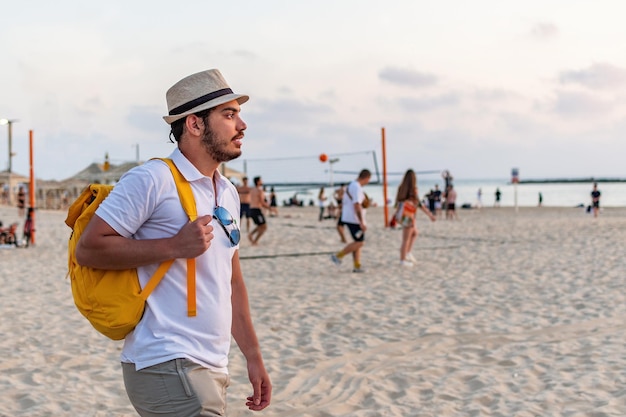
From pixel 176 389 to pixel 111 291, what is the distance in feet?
0.98

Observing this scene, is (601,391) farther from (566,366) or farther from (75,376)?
(75,376)

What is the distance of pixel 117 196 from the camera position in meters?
1.78

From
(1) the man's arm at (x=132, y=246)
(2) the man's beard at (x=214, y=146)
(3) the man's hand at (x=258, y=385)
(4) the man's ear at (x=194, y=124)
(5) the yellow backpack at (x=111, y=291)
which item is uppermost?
(4) the man's ear at (x=194, y=124)

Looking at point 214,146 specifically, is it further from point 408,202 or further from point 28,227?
point 28,227

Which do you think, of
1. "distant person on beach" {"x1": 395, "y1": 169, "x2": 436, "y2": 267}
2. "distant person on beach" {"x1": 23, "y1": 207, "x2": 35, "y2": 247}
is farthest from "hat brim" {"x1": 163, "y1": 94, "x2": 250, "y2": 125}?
"distant person on beach" {"x1": 23, "y1": 207, "x2": 35, "y2": 247}

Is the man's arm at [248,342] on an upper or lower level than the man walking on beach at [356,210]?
lower

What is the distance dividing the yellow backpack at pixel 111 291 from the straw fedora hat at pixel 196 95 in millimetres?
285

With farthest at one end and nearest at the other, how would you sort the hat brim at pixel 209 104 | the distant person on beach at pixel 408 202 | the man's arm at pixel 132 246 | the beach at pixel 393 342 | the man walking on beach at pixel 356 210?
the distant person on beach at pixel 408 202, the man walking on beach at pixel 356 210, the beach at pixel 393 342, the hat brim at pixel 209 104, the man's arm at pixel 132 246

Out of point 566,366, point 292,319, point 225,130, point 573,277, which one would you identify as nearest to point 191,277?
point 225,130

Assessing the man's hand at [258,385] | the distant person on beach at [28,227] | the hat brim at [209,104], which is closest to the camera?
the hat brim at [209,104]

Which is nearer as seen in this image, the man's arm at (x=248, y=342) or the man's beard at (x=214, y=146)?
the man's beard at (x=214, y=146)

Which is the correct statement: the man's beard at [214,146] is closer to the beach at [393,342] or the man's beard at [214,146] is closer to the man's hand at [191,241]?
the man's hand at [191,241]

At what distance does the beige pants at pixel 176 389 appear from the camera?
1.79 m

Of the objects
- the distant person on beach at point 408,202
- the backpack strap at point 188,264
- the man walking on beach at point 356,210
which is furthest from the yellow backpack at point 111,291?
the distant person on beach at point 408,202
